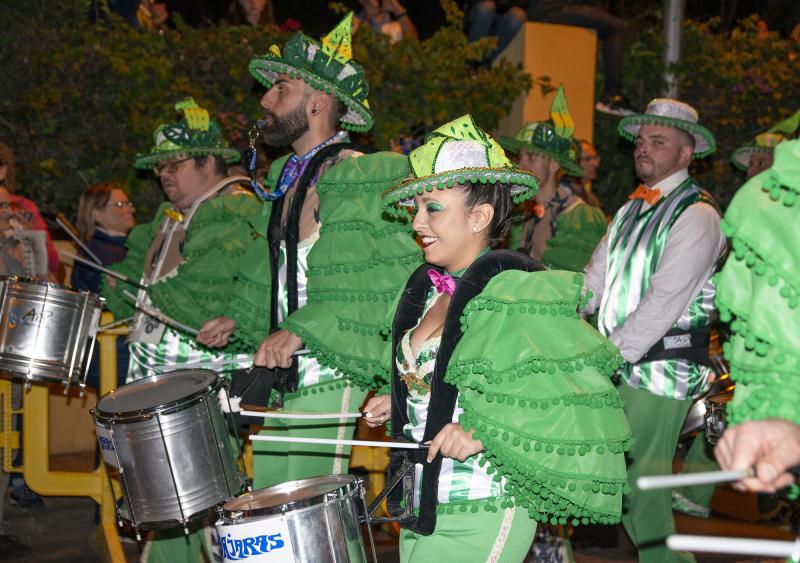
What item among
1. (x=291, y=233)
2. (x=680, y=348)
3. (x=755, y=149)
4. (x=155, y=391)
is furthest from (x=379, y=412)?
(x=755, y=149)

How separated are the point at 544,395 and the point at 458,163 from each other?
799mm

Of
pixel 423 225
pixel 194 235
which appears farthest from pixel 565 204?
pixel 423 225

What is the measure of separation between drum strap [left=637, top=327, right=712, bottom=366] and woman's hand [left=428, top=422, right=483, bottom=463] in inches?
85.6

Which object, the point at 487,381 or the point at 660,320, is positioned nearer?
the point at 487,381

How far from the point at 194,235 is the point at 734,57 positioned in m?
6.53

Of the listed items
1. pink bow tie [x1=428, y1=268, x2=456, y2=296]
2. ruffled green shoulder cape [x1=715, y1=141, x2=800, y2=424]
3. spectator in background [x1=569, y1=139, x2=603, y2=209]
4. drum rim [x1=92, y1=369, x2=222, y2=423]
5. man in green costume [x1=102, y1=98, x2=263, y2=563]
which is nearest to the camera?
ruffled green shoulder cape [x1=715, y1=141, x2=800, y2=424]

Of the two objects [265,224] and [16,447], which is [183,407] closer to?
[265,224]

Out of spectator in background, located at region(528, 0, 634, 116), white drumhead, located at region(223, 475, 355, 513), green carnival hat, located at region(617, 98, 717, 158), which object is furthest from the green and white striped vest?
spectator in background, located at region(528, 0, 634, 116)

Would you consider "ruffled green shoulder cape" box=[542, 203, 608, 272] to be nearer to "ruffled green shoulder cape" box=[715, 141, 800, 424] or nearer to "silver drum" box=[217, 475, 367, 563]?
"silver drum" box=[217, 475, 367, 563]

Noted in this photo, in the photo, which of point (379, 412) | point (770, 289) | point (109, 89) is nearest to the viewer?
point (770, 289)

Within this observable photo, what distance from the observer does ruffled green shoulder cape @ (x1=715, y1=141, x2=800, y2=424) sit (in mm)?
2074

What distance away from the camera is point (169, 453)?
12.9 ft

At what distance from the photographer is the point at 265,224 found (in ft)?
15.8

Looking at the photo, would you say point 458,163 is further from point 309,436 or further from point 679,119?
point 679,119
